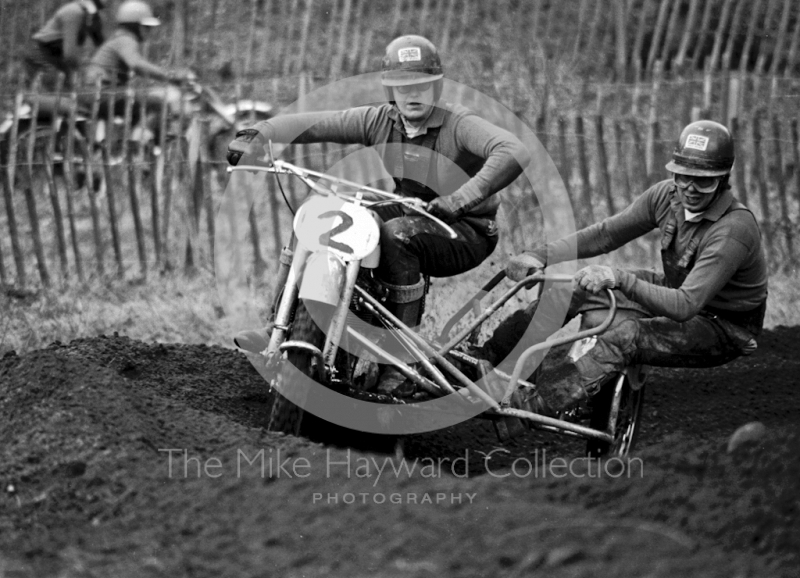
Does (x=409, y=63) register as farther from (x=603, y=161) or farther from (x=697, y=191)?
(x=603, y=161)

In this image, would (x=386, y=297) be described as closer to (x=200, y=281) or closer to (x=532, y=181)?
(x=200, y=281)

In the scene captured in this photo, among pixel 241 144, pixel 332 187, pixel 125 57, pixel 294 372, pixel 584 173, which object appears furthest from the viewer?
pixel 125 57

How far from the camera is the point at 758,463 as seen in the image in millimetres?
4324

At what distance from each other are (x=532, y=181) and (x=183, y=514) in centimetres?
645

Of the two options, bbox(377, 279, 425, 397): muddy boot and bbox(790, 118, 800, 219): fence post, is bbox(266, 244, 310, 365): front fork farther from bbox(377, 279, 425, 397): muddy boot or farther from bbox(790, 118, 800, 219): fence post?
bbox(790, 118, 800, 219): fence post

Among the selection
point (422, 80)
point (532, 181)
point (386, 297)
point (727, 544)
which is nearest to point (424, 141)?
point (422, 80)

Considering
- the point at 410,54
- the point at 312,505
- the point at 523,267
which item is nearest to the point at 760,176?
the point at 523,267

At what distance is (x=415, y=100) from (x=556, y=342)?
1525mm

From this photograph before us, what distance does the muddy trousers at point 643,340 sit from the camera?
5.25 m

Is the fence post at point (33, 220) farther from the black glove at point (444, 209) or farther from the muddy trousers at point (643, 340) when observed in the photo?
the muddy trousers at point (643, 340)

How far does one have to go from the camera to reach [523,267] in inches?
216

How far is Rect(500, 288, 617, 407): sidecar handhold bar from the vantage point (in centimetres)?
502

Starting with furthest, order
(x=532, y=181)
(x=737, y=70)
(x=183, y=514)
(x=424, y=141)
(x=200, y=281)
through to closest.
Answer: (x=737, y=70) → (x=532, y=181) → (x=200, y=281) → (x=424, y=141) → (x=183, y=514)

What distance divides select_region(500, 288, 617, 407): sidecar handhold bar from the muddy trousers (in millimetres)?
118
